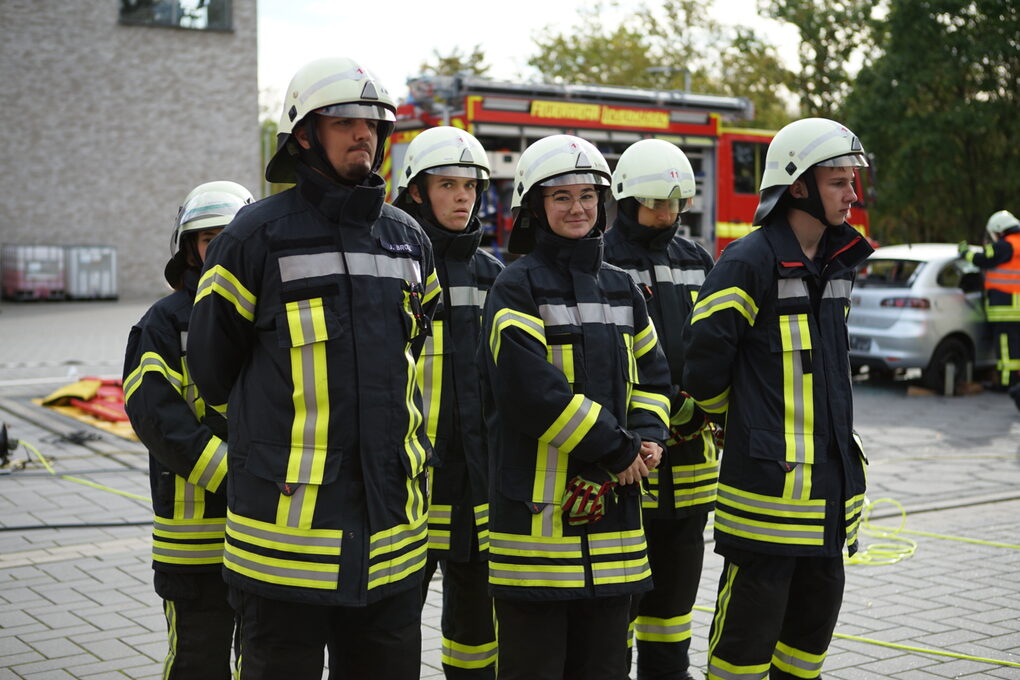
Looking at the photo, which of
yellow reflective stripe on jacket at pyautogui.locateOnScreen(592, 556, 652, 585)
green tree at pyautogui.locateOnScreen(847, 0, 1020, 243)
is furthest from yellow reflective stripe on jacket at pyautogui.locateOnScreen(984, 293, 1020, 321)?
green tree at pyautogui.locateOnScreen(847, 0, 1020, 243)

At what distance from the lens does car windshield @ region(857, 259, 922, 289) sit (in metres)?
13.9

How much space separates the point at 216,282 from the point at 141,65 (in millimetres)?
33697

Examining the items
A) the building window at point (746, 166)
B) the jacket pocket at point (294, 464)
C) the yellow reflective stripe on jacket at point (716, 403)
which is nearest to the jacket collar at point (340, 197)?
the jacket pocket at point (294, 464)

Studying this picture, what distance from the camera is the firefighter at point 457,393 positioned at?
4320 millimetres

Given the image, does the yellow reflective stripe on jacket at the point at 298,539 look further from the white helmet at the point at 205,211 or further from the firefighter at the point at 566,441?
the white helmet at the point at 205,211

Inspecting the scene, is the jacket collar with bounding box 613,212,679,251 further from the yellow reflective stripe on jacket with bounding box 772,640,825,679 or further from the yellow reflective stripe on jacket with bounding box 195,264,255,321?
the yellow reflective stripe on jacket with bounding box 195,264,255,321

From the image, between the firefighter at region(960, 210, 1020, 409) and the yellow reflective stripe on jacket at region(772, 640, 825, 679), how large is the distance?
10421mm

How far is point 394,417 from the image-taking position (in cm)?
310

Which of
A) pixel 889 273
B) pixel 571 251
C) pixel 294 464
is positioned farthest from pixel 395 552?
pixel 889 273

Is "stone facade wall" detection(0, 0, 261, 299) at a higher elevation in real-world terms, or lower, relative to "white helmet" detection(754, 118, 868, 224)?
higher

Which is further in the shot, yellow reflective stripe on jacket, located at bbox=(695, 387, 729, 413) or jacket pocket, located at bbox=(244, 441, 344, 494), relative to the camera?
yellow reflective stripe on jacket, located at bbox=(695, 387, 729, 413)

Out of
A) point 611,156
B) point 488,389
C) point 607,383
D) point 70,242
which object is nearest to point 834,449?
point 607,383

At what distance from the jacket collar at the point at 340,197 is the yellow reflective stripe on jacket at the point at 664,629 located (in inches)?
92.5

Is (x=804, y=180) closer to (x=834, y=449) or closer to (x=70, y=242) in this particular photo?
(x=834, y=449)
